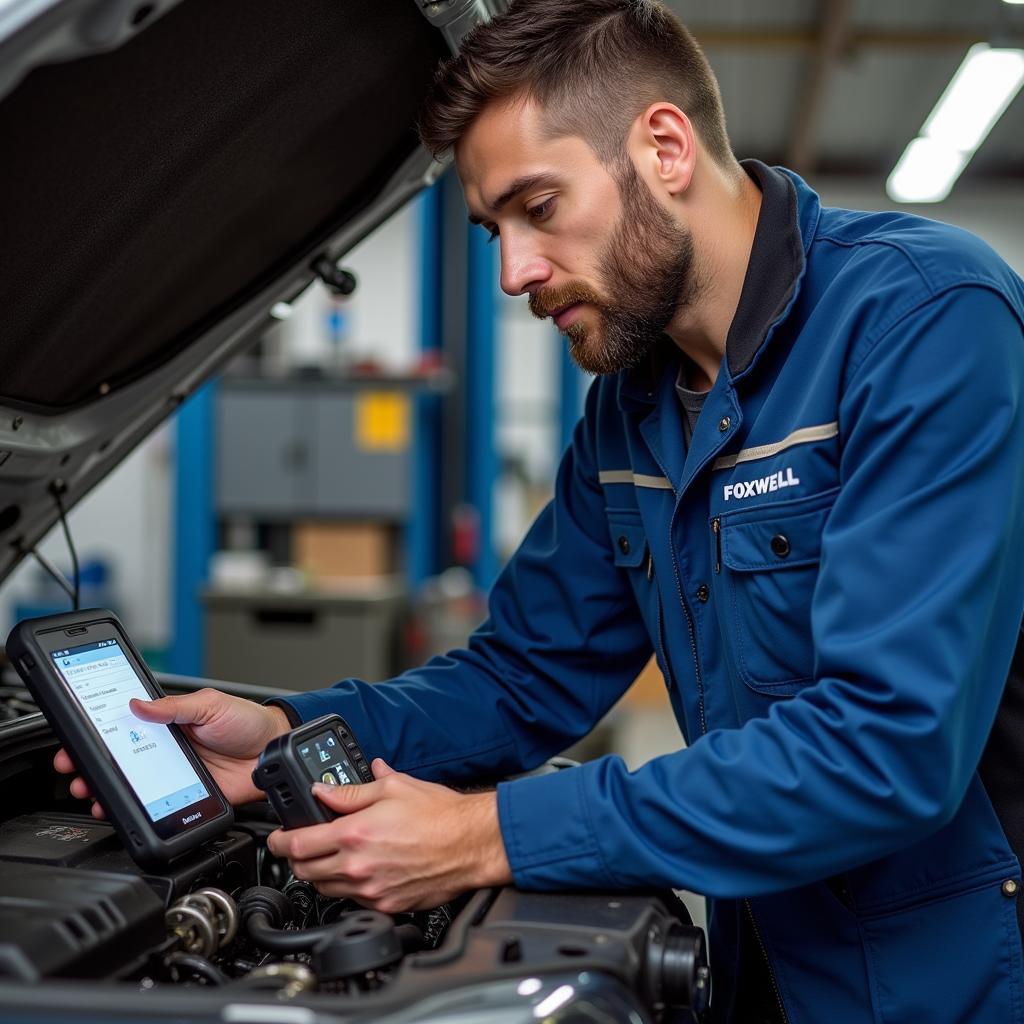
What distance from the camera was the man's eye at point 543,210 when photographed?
114 cm

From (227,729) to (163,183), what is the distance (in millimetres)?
529

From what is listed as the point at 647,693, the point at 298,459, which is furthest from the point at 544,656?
the point at 647,693

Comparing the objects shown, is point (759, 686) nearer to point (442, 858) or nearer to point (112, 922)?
point (442, 858)

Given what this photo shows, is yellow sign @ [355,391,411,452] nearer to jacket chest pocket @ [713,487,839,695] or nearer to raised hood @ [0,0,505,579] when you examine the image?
raised hood @ [0,0,505,579]

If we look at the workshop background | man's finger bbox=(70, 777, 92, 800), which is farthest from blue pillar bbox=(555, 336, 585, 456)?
man's finger bbox=(70, 777, 92, 800)

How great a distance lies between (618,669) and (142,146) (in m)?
0.78

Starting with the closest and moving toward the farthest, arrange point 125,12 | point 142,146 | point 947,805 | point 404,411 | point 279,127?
point 125,12
point 947,805
point 142,146
point 279,127
point 404,411

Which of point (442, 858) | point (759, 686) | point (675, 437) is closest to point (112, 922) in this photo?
point (442, 858)

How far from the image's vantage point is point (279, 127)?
1.19 m

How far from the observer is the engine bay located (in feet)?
2.28

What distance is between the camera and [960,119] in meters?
5.87

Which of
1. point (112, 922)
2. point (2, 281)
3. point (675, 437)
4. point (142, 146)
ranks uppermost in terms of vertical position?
point (142, 146)

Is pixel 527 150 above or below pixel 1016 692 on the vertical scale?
above

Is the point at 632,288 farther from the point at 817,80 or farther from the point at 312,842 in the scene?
the point at 817,80
